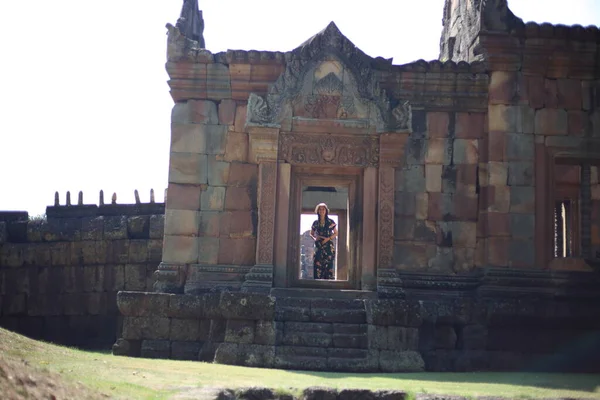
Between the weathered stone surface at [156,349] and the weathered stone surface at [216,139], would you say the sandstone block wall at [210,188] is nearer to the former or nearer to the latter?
the weathered stone surface at [216,139]

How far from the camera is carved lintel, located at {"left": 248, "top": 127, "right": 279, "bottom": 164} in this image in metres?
14.6

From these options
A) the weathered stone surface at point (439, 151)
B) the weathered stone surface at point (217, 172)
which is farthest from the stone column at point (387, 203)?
the weathered stone surface at point (217, 172)

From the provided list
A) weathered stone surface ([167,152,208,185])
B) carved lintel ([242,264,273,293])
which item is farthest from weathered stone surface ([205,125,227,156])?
carved lintel ([242,264,273,293])

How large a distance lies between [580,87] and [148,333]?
8.75 meters

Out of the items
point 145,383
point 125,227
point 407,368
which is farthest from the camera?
point 125,227

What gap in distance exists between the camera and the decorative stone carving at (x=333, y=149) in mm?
14766

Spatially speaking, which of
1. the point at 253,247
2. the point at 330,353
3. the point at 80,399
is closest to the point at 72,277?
the point at 253,247

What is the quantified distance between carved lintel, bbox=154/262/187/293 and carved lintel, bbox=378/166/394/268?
11.3 ft

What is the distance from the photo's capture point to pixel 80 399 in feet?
24.1

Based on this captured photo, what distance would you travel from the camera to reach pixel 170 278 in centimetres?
1448

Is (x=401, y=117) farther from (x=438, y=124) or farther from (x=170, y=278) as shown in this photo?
(x=170, y=278)

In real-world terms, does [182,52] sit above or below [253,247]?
above

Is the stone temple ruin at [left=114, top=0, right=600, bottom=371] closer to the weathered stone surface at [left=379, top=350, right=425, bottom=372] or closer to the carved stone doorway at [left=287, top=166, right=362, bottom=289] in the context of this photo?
the carved stone doorway at [left=287, top=166, right=362, bottom=289]

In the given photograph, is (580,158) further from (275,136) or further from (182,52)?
(182,52)
